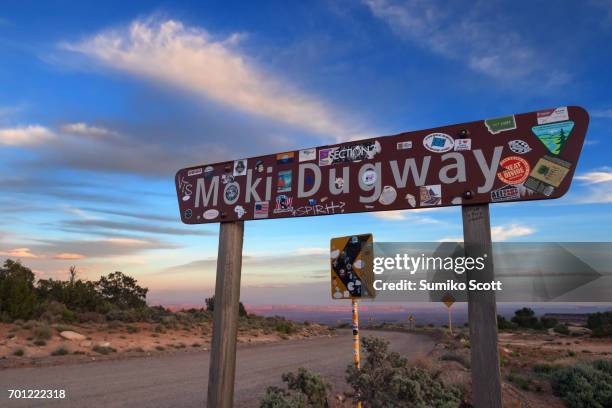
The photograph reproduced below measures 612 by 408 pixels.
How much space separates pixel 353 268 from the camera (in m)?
6.50

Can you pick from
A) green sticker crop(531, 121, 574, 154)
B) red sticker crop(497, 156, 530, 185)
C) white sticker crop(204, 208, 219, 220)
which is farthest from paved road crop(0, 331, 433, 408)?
green sticker crop(531, 121, 574, 154)

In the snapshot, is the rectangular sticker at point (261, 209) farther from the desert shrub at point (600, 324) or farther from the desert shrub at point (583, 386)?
the desert shrub at point (600, 324)

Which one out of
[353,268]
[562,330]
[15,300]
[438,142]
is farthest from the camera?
[562,330]

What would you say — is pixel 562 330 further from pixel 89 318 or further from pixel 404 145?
pixel 404 145

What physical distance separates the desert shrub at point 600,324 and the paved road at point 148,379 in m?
24.4

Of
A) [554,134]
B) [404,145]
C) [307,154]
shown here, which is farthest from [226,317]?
[554,134]

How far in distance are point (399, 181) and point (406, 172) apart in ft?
0.39

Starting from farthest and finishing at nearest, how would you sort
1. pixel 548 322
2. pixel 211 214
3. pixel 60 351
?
pixel 548 322 → pixel 60 351 → pixel 211 214

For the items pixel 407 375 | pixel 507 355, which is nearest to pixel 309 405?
pixel 407 375

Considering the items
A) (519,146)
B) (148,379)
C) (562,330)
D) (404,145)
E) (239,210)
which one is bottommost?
(562,330)

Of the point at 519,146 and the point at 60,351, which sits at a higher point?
the point at 519,146

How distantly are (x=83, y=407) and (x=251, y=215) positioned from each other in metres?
5.68

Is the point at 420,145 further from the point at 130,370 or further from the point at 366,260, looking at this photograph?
the point at 130,370

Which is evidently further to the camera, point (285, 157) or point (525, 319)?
point (525, 319)
